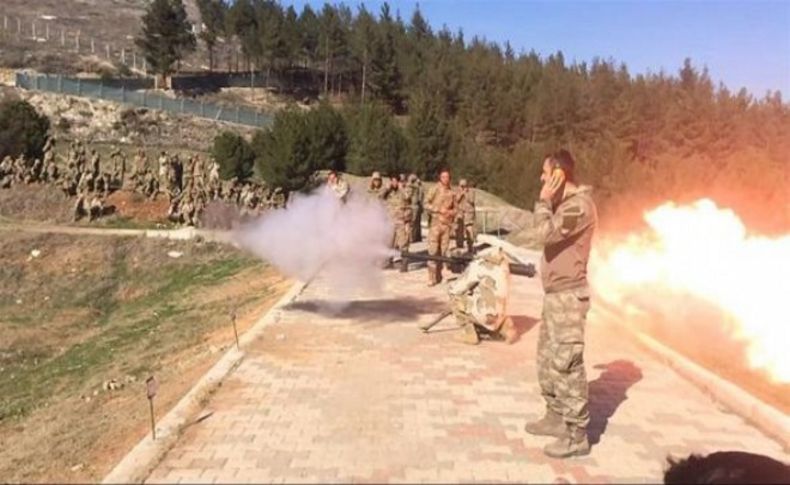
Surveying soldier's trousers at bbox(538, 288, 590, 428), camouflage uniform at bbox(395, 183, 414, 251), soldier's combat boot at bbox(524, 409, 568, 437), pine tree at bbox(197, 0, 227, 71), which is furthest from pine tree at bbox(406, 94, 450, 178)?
pine tree at bbox(197, 0, 227, 71)

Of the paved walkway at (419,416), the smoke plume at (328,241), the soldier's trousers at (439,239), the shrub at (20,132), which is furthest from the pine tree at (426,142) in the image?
the paved walkway at (419,416)

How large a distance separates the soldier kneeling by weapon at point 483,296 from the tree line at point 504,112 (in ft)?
5.45

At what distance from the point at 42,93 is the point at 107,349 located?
4077 centimetres

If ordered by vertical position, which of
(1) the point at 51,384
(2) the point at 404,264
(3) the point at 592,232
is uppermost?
(3) the point at 592,232

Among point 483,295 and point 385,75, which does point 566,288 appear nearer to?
point 483,295

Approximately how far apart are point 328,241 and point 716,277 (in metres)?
5.69

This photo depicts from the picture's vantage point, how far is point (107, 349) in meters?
14.9

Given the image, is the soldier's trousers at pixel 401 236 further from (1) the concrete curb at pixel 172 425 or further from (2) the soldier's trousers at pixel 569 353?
(2) the soldier's trousers at pixel 569 353

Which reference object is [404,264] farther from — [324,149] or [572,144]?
[572,144]

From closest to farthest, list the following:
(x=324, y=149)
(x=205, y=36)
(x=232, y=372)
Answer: (x=232, y=372) → (x=324, y=149) → (x=205, y=36)

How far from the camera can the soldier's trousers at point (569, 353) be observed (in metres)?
6.78

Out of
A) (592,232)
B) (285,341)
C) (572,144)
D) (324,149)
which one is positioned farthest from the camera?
(572,144)

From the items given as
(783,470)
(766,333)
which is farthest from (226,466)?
(766,333)

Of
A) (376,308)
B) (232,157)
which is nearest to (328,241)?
(376,308)
